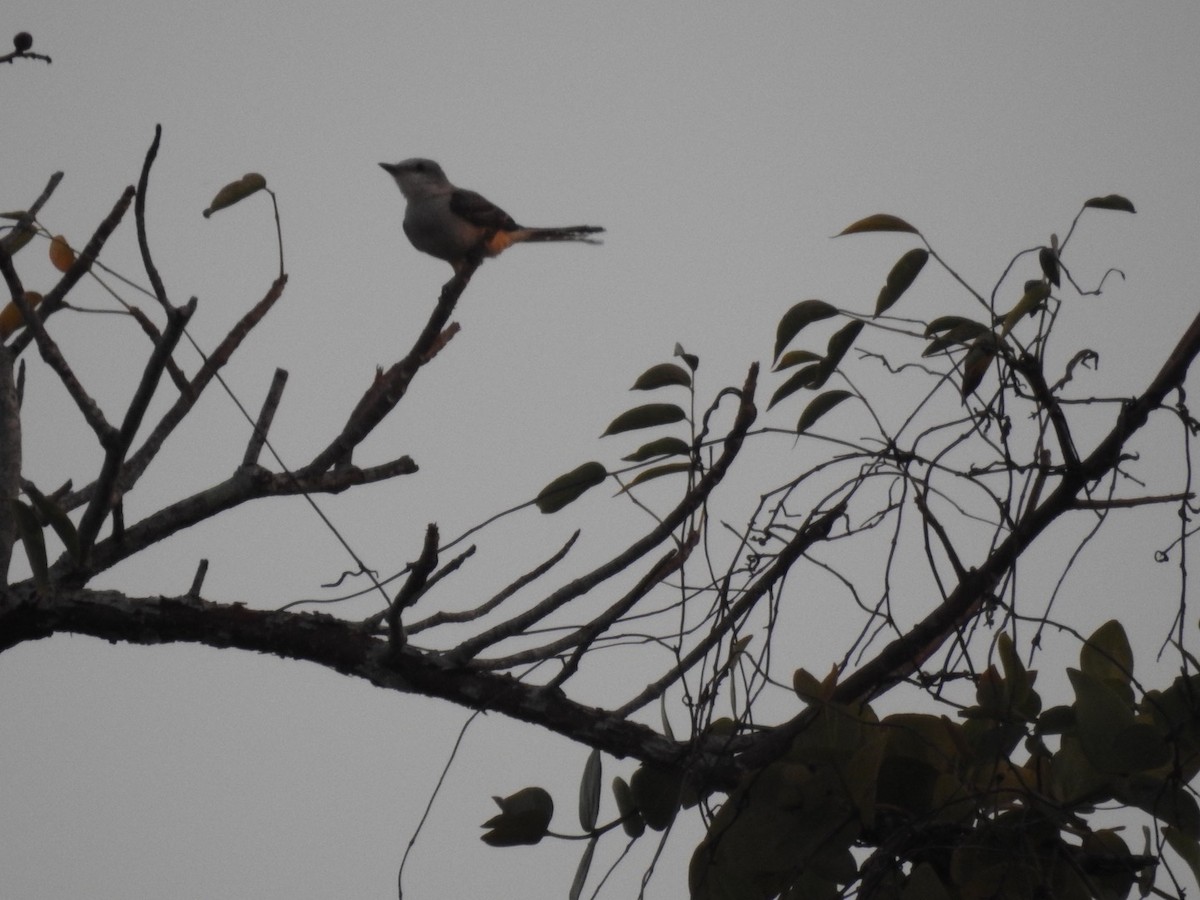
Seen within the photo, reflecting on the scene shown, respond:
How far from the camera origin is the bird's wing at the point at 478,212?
26.8 feet

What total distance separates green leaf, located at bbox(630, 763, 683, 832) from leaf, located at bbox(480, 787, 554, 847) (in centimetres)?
17

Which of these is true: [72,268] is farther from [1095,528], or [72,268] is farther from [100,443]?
[1095,528]

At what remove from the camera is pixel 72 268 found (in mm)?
2910

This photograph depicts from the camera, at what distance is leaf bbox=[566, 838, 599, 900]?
210cm

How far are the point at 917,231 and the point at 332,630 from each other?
Answer: 54.1 inches

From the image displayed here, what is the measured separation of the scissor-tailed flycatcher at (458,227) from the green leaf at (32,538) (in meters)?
5.80

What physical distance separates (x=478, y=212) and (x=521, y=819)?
6639 mm

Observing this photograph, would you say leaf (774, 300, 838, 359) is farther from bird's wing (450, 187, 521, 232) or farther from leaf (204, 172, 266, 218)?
bird's wing (450, 187, 521, 232)

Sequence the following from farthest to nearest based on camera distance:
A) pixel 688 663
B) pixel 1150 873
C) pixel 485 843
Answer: pixel 688 663 → pixel 485 843 → pixel 1150 873

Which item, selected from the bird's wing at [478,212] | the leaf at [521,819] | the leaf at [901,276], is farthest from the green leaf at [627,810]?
the bird's wing at [478,212]

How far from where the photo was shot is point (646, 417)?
7.16 feet

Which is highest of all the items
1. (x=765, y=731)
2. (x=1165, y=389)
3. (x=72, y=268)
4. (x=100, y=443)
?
(x=72, y=268)

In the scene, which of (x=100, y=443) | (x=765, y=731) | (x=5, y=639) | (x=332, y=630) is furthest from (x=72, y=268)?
(x=765, y=731)

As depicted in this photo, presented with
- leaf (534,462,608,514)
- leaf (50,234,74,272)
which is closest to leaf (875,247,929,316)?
leaf (534,462,608,514)
